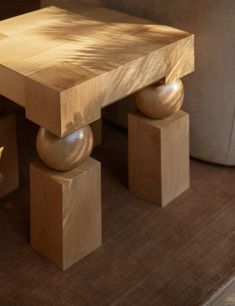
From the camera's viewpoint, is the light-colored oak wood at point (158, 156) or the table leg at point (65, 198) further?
the light-colored oak wood at point (158, 156)

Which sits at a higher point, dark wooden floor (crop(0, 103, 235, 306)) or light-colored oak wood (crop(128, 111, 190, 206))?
light-colored oak wood (crop(128, 111, 190, 206))

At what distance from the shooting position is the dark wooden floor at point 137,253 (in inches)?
43.1

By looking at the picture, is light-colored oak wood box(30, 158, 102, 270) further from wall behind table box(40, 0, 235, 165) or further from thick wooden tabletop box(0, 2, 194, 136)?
wall behind table box(40, 0, 235, 165)

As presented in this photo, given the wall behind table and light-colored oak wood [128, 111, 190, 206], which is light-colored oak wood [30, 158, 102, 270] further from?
the wall behind table

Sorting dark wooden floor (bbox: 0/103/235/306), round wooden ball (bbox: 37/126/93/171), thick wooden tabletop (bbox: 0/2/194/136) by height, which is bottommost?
dark wooden floor (bbox: 0/103/235/306)

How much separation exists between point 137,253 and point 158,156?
0.68 ft

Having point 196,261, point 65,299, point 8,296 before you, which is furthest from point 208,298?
point 8,296

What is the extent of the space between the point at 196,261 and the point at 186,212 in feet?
0.51

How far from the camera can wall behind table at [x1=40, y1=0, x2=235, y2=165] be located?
1.26 meters

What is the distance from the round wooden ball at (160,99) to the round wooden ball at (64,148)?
193 millimetres

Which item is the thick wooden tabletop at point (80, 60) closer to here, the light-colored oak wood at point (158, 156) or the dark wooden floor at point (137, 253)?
the light-colored oak wood at point (158, 156)

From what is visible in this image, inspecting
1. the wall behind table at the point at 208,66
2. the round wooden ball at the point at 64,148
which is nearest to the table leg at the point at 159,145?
the wall behind table at the point at 208,66

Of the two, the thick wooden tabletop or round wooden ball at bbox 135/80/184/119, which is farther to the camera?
round wooden ball at bbox 135/80/184/119

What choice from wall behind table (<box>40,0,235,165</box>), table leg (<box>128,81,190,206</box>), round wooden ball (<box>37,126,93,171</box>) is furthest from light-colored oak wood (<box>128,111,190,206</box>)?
round wooden ball (<box>37,126,93,171</box>)
